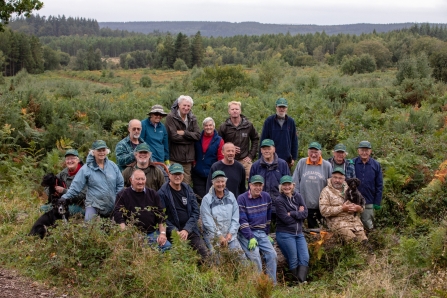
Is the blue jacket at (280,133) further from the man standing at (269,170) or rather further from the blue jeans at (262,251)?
Answer: the blue jeans at (262,251)

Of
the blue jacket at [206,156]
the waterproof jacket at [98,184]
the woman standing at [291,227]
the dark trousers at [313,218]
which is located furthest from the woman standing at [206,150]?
the dark trousers at [313,218]

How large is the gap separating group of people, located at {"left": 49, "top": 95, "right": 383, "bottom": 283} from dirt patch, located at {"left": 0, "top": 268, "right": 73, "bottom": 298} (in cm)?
136

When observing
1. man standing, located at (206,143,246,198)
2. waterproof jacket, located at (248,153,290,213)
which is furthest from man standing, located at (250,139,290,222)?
man standing, located at (206,143,246,198)

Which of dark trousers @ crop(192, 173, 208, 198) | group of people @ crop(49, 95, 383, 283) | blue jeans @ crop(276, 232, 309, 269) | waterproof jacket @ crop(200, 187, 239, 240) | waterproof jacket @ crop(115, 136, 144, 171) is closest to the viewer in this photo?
group of people @ crop(49, 95, 383, 283)

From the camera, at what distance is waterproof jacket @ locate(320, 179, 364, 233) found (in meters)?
8.02

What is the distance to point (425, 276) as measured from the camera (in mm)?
6543

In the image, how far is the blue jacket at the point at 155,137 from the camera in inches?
333

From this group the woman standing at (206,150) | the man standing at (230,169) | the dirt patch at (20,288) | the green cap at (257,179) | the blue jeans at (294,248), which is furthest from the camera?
the woman standing at (206,150)

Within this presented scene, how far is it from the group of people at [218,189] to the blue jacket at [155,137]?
0.02 m

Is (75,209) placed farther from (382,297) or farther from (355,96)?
(355,96)

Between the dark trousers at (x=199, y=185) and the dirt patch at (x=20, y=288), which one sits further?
the dark trousers at (x=199, y=185)

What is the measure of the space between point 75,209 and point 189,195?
195 centimetres

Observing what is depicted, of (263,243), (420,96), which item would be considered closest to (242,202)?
(263,243)

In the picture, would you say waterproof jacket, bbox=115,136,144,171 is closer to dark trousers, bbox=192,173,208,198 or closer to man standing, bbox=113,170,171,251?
man standing, bbox=113,170,171,251
